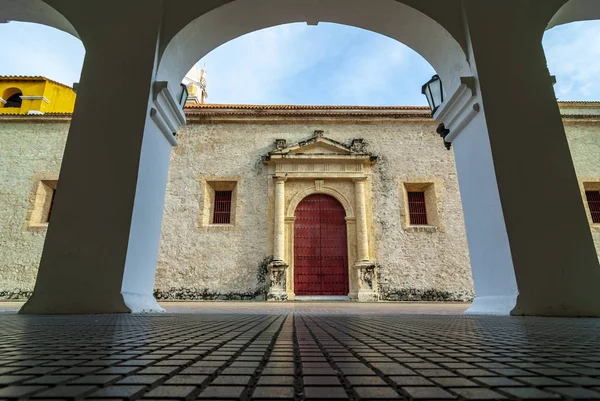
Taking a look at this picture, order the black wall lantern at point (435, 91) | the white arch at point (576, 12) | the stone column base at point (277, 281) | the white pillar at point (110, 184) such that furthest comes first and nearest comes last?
1. the stone column base at point (277, 281)
2. the black wall lantern at point (435, 91)
3. the white arch at point (576, 12)
4. the white pillar at point (110, 184)

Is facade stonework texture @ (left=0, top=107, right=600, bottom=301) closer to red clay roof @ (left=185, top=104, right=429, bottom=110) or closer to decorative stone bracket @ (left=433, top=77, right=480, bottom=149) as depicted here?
red clay roof @ (left=185, top=104, right=429, bottom=110)

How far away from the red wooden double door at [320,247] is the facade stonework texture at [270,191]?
0.29 metres

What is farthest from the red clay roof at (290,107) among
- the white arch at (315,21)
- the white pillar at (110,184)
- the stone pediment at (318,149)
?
the white pillar at (110,184)

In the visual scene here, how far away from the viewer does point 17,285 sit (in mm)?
10383

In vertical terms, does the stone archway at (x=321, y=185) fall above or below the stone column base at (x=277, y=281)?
above

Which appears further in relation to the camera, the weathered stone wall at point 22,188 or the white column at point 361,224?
the weathered stone wall at point 22,188

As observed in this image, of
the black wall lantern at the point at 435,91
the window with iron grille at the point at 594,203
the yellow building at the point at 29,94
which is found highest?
the yellow building at the point at 29,94

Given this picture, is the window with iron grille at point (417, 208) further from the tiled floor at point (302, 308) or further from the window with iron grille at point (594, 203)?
the window with iron grille at point (594, 203)

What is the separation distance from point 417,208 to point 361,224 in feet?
7.15

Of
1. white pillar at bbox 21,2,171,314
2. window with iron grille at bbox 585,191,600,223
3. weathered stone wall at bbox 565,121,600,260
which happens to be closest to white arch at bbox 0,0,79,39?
white pillar at bbox 21,2,171,314

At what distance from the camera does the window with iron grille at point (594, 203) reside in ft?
37.3

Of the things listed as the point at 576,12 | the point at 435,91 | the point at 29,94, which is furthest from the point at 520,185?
the point at 29,94

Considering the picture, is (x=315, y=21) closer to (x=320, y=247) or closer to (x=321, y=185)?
(x=321, y=185)

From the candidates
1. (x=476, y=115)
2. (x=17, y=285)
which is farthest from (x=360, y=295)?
(x=17, y=285)
